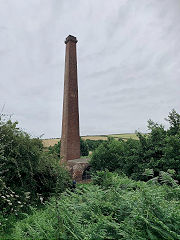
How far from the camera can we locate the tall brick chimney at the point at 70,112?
1780 cm

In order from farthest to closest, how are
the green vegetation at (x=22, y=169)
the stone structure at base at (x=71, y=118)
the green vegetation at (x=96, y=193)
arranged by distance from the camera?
the stone structure at base at (x=71, y=118) < the green vegetation at (x=22, y=169) < the green vegetation at (x=96, y=193)

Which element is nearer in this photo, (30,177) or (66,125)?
(30,177)

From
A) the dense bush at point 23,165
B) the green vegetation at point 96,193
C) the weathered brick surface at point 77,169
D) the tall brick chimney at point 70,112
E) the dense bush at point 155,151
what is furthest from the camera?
the tall brick chimney at point 70,112

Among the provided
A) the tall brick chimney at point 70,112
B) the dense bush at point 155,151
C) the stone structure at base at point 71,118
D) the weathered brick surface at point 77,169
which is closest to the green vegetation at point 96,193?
the dense bush at point 155,151

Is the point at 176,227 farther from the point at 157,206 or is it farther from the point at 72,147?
the point at 72,147

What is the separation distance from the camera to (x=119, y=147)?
1409cm

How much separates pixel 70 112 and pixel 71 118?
2.08 feet

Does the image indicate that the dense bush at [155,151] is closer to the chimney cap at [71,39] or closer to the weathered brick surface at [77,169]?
the weathered brick surface at [77,169]

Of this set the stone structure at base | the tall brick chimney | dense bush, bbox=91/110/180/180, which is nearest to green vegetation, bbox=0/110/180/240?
dense bush, bbox=91/110/180/180

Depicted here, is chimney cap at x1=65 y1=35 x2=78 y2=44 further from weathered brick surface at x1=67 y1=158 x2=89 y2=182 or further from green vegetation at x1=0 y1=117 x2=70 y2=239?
green vegetation at x1=0 y1=117 x2=70 y2=239

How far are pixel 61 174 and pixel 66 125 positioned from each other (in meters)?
10.4

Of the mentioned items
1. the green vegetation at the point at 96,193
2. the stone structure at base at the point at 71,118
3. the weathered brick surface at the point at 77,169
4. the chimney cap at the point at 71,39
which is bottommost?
the weathered brick surface at the point at 77,169

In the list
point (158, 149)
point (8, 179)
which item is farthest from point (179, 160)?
point (8, 179)

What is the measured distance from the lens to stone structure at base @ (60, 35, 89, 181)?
17.5 meters
